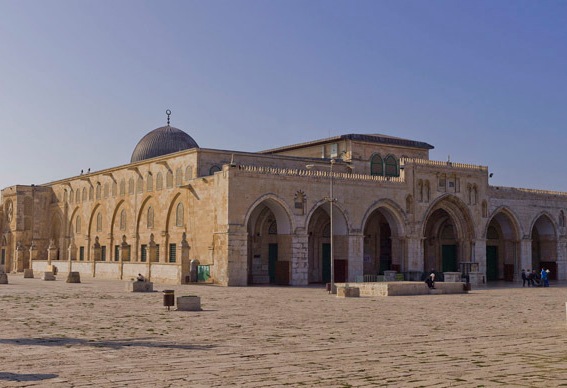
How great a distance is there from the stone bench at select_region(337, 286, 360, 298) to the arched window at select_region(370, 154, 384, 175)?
67.8 feet

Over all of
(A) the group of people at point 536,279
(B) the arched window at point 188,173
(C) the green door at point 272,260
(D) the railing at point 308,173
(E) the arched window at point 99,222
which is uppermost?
(B) the arched window at point 188,173

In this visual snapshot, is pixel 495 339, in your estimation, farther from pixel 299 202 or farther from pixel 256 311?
pixel 299 202

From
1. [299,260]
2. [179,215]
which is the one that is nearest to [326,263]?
[299,260]

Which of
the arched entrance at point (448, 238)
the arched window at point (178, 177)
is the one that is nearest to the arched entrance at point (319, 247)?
the arched entrance at point (448, 238)

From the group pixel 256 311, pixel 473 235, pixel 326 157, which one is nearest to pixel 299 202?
pixel 326 157

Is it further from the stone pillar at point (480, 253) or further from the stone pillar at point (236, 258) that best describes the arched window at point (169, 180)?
the stone pillar at point (480, 253)

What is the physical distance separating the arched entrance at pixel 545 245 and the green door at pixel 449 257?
757cm

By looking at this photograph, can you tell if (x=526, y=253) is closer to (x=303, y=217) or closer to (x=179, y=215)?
(x=303, y=217)

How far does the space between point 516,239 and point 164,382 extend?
4444 centimetres

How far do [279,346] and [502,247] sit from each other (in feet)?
138

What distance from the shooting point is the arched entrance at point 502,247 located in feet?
164

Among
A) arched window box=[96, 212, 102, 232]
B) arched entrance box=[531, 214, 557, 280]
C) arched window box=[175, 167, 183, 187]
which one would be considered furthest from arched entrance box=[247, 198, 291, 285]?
arched entrance box=[531, 214, 557, 280]

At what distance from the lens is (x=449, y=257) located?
50.1 meters

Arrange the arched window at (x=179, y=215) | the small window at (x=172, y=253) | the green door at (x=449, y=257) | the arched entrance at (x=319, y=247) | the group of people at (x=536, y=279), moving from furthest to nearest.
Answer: the green door at (x=449, y=257) < the small window at (x=172, y=253) < the arched entrance at (x=319, y=247) < the arched window at (x=179, y=215) < the group of people at (x=536, y=279)
